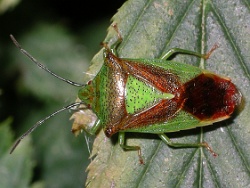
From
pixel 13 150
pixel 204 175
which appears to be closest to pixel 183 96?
pixel 204 175

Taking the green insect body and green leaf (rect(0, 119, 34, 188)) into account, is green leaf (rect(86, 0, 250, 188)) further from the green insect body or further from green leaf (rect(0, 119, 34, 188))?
green leaf (rect(0, 119, 34, 188))

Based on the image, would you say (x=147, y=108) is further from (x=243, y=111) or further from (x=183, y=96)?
(x=243, y=111)

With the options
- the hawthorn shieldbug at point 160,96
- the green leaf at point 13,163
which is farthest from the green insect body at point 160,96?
Answer: the green leaf at point 13,163

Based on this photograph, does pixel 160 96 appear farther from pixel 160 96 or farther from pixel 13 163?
pixel 13 163

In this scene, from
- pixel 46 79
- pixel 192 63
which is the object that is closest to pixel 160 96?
pixel 192 63

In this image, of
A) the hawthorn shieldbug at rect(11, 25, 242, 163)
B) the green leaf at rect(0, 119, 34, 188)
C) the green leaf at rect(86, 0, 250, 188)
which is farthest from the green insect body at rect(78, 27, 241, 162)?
the green leaf at rect(0, 119, 34, 188)

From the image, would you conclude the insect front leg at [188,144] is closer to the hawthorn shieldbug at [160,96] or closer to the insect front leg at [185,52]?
the hawthorn shieldbug at [160,96]
